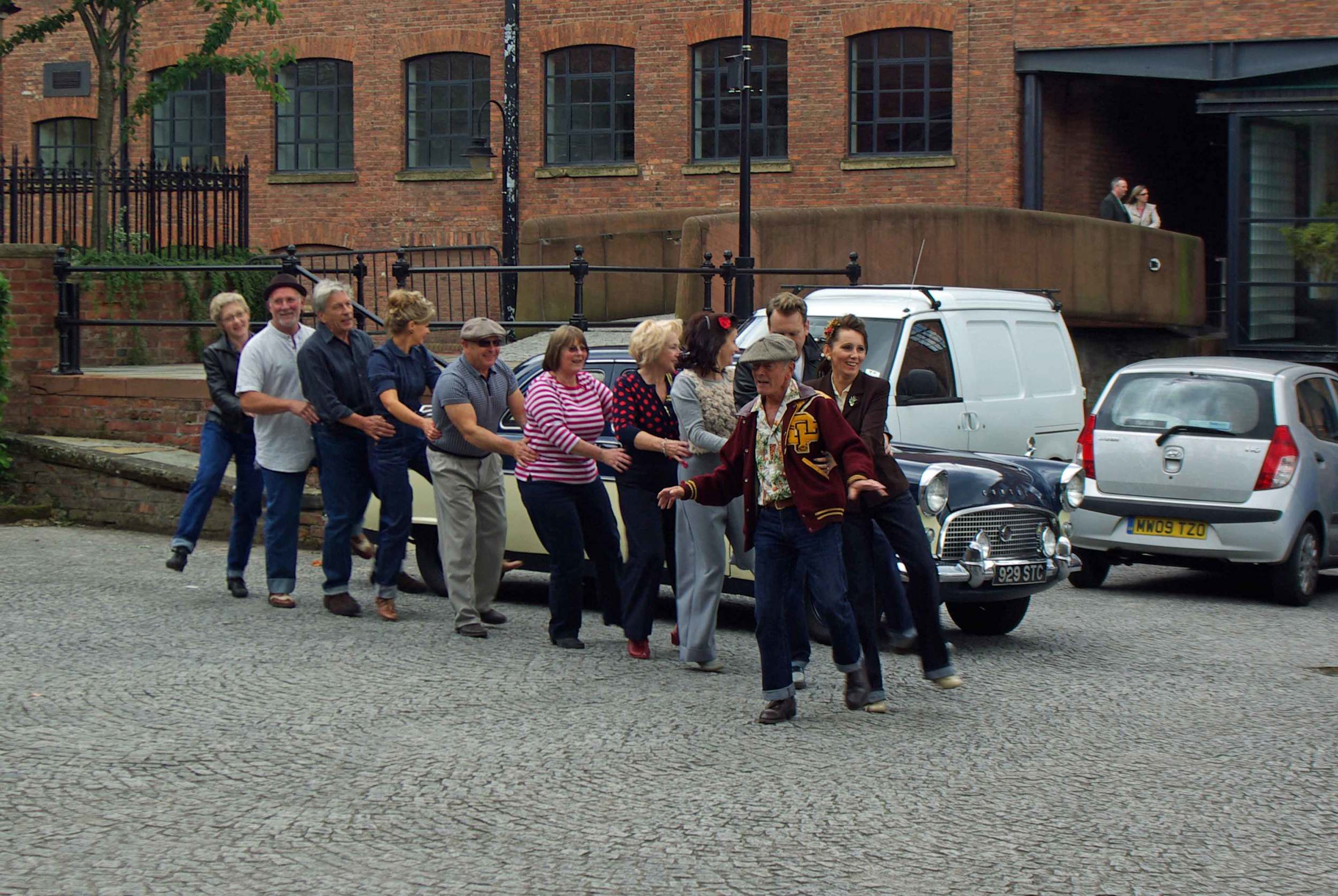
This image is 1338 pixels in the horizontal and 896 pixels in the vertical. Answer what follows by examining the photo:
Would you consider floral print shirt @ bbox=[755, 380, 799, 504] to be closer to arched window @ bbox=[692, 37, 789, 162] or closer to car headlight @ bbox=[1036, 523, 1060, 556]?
car headlight @ bbox=[1036, 523, 1060, 556]

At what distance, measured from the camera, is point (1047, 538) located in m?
9.02

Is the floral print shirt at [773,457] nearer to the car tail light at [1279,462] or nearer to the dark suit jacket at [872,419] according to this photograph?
the dark suit jacket at [872,419]

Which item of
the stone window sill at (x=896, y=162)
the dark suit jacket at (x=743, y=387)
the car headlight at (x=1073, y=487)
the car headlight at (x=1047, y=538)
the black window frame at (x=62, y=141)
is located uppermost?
the black window frame at (x=62, y=141)

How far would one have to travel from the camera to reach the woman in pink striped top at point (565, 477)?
28.0ft

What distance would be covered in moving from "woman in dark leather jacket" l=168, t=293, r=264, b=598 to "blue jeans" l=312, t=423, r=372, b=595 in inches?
36.0

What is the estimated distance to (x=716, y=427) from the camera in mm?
7969

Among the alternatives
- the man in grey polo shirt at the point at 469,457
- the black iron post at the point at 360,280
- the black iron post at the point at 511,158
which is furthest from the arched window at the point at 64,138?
the man in grey polo shirt at the point at 469,457

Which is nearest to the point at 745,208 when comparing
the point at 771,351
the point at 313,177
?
the point at 771,351

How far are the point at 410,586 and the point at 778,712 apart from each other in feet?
14.3

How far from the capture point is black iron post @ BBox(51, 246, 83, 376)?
588 inches

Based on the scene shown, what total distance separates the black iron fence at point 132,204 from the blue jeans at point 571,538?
10360mm

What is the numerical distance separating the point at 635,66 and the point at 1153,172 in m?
8.65

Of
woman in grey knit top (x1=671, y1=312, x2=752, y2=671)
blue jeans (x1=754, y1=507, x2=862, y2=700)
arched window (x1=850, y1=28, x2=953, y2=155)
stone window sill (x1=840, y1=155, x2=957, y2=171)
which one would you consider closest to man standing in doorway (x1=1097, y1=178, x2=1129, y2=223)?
stone window sill (x1=840, y1=155, x2=957, y2=171)

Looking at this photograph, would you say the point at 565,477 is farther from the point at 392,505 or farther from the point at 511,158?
the point at 511,158
